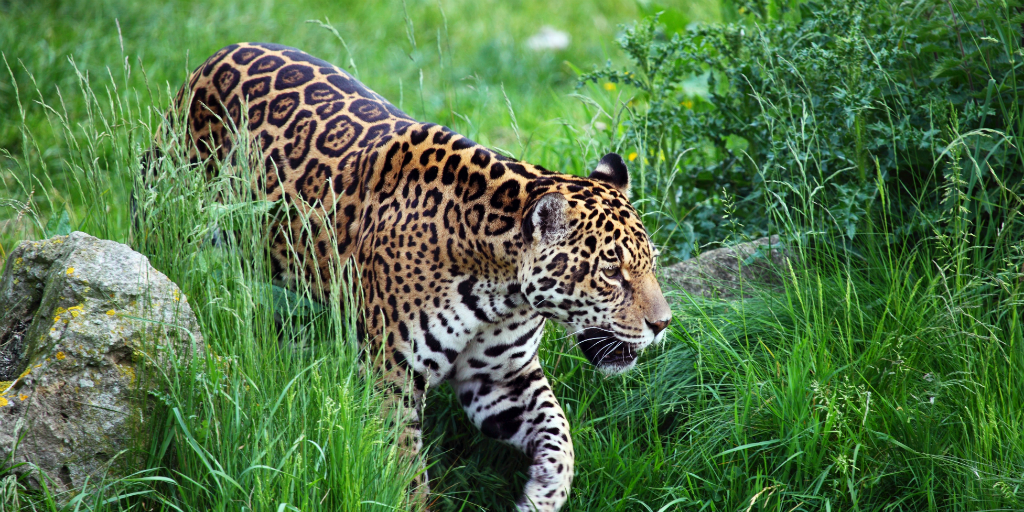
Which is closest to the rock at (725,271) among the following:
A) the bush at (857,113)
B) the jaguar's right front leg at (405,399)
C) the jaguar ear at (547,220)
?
the bush at (857,113)

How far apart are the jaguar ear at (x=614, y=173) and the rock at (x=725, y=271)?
82 centimetres

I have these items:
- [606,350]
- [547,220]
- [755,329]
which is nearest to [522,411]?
[606,350]

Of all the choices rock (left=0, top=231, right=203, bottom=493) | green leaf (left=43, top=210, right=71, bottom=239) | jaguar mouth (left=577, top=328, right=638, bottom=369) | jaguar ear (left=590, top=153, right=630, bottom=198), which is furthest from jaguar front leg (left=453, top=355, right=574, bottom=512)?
green leaf (left=43, top=210, right=71, bottom=239)

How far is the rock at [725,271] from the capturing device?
15.0 feet

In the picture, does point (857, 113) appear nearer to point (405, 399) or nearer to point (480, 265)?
point (480, 265)

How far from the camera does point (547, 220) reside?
3.45m

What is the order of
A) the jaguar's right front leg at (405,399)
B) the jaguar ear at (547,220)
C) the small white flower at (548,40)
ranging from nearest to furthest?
the jaguar ear at (547,220)
the jaguar's right front leg at (405,399)
the small white flower at (548,40)

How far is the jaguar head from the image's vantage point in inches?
136

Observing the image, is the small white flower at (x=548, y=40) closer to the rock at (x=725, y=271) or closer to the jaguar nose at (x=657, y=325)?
the rock at (x=725, y=271)

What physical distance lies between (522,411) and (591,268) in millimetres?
922

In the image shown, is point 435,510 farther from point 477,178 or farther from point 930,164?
point 930,164

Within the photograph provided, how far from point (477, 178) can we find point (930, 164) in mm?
2355

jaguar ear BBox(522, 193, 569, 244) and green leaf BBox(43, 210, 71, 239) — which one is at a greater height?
jaguar ear BBox(522, 193, 569, 244)

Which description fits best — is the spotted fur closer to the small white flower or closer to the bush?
the bush
